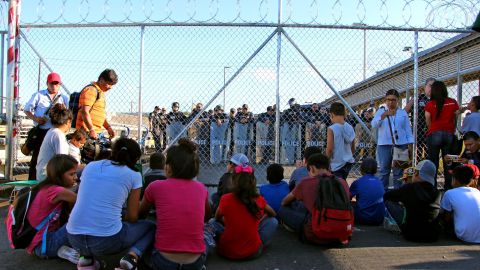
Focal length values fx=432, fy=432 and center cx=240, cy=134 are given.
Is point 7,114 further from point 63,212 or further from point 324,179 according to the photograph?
point 324,179

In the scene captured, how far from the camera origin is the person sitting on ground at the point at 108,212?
3.51 m

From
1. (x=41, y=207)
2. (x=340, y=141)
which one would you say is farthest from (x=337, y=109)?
(x=41, y=207)

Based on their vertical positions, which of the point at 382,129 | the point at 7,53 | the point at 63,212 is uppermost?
the point at 7,53

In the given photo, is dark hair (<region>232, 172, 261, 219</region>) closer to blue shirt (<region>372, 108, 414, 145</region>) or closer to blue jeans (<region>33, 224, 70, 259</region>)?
blue jeans (<region>33, 224, 70, 259</region>)

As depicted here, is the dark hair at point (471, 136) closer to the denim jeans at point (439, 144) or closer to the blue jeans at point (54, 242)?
the denim jeans at point (439, 144)

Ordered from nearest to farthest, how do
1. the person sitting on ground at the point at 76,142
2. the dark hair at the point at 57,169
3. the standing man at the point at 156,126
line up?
the dark hair at the point at 57,169
the person sitting on ground at the point at 76,142
the standing man at the point at 156,126

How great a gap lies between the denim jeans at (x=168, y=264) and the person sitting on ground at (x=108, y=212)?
164 mm

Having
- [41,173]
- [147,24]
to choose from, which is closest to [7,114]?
[41,173]

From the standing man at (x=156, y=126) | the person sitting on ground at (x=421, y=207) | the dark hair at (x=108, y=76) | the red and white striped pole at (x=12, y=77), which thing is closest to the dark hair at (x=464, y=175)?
the person sitting on ground at (x=421, y=207)

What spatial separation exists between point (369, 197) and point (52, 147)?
12.9 ft

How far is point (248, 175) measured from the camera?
4.10 meters

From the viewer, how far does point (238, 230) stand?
4023 mm

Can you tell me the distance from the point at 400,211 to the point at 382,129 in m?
1.77

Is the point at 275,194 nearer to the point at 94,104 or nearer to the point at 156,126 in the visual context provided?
the point at 94,104
